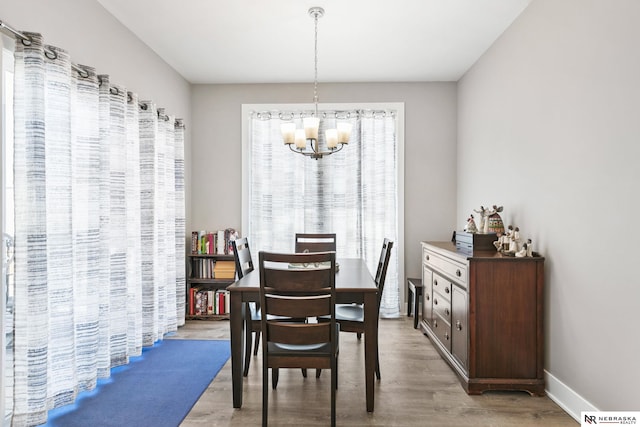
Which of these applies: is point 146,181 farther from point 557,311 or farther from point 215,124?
point 557,311

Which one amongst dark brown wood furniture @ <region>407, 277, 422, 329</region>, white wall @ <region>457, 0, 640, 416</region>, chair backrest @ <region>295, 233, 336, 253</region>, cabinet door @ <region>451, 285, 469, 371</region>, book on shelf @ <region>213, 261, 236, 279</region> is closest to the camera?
white wall @ <region>457, 0, 640, 416</region>

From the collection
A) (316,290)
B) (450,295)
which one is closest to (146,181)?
(316,290)

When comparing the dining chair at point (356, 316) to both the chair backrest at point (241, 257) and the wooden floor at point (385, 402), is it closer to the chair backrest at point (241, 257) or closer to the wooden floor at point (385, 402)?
the wooden floor at point (385, 402)

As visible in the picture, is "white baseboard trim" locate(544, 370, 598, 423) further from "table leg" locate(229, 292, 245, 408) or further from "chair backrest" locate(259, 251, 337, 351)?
"table leg" locate(229, 292, 245, 408)

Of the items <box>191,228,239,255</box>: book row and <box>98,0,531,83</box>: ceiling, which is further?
<box>191,228,239,255</box>: book row

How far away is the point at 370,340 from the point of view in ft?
7.97

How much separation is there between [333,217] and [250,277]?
2100 millimetres

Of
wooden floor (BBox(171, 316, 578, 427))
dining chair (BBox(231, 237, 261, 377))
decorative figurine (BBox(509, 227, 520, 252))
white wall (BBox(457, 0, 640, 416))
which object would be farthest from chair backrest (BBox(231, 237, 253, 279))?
white wall (BBox(457, 0, 640, 416))

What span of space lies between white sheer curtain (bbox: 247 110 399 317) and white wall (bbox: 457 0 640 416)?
5.16ft

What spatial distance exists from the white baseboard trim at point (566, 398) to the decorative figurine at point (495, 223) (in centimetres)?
110

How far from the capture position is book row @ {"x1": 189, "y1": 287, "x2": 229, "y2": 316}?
4453mm

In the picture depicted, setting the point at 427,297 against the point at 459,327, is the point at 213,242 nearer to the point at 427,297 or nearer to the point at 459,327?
the point at 427,297

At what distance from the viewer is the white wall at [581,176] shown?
6.43ft

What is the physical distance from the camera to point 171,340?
3.78 meters
